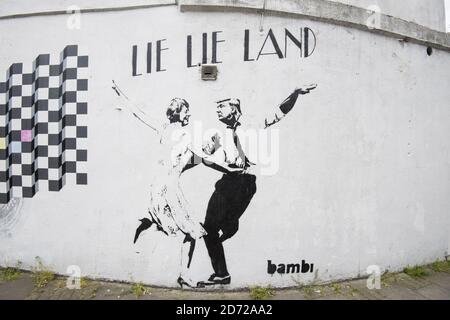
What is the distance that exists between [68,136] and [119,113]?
2.42ft

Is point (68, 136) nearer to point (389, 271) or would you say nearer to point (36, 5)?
point (36, 5)

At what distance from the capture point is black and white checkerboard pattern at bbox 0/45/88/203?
141 inches

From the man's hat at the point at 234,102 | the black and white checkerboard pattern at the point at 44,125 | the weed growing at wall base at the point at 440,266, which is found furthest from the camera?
the weed growing at wall base at the point at 440,266

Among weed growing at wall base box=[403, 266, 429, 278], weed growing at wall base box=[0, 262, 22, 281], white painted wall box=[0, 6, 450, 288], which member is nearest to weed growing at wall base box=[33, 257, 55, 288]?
Answer: white painted wall box=[0, 6, 450, 288]

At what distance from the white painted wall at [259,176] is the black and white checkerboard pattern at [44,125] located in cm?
14

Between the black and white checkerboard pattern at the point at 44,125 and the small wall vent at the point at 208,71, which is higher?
the small wall vent at the point at 208,71

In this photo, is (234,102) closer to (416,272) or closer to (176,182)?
(176,182)

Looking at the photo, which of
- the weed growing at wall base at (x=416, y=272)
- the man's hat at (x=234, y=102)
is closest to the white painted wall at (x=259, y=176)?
the man's hat at (x=234, y=102)

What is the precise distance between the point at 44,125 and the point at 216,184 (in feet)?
7.78

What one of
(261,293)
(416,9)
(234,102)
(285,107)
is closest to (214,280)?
(261,293)

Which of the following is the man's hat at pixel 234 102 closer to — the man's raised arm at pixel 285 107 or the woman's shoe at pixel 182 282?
the man's raised arm at pixel 285 107

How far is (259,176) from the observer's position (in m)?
3.40

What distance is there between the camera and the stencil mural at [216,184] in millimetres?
3363

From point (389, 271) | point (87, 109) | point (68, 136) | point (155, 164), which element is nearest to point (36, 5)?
point (87, 109)
